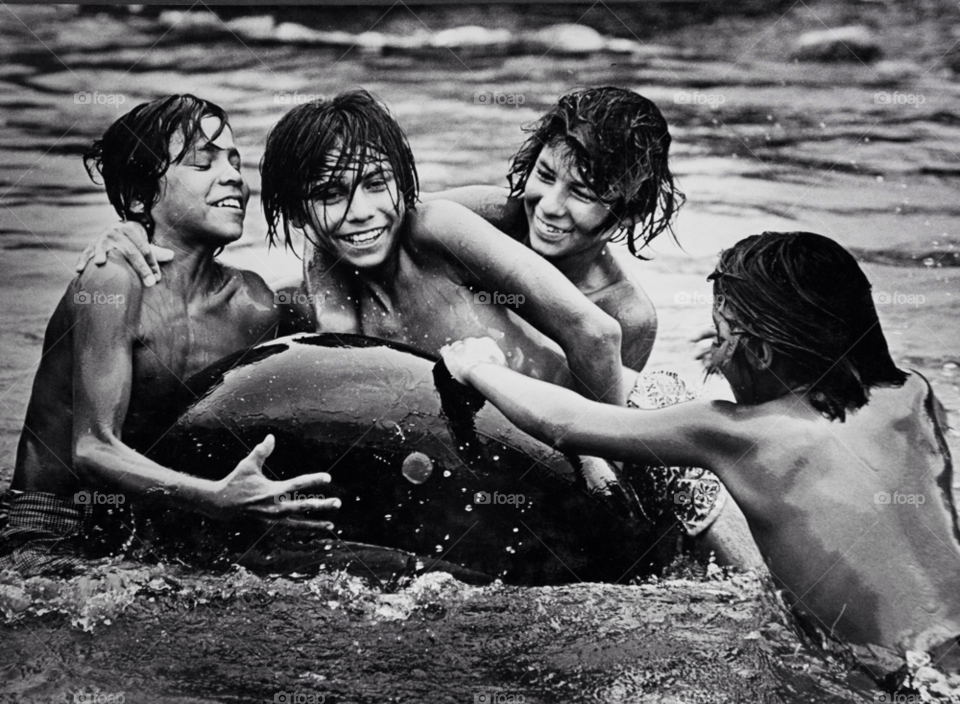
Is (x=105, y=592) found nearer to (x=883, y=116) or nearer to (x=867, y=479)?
(x=867, y=479)

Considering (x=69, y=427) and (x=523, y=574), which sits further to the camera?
(x=69, y=427)

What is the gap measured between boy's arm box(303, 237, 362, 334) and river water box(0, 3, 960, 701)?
0.32 feet

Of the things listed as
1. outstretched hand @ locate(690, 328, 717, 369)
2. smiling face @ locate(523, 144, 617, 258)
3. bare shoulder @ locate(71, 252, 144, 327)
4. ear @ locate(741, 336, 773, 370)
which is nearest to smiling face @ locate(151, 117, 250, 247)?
bare shoulder @ locate(71, 252, 144, 327)

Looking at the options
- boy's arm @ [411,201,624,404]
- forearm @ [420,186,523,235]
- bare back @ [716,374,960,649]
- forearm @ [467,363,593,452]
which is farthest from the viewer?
forearm @ [420,186,523,235]

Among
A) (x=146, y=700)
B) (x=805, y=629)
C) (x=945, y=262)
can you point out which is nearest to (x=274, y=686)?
(x=146, y=700)

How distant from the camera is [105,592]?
4211 millimetres

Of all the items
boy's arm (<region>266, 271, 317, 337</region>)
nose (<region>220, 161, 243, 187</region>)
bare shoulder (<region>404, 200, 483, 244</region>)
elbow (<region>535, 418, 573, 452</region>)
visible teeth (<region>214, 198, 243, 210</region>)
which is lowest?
elbow (<region>535, 418, 573, 452</region>)

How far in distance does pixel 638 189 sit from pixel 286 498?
185 cm

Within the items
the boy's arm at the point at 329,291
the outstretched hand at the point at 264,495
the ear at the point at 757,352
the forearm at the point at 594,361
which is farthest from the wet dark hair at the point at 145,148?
the ear at the point at 757,352

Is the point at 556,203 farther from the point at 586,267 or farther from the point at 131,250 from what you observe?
the point at 131,250

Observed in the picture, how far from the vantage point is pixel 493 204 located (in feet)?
14.8

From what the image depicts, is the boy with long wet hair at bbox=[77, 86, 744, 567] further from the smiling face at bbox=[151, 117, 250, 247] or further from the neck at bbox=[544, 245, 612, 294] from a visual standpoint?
the smiling face at bbox=[151, 117, 250, 247]

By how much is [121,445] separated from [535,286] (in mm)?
1749

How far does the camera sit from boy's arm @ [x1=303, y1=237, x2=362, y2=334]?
444cm
